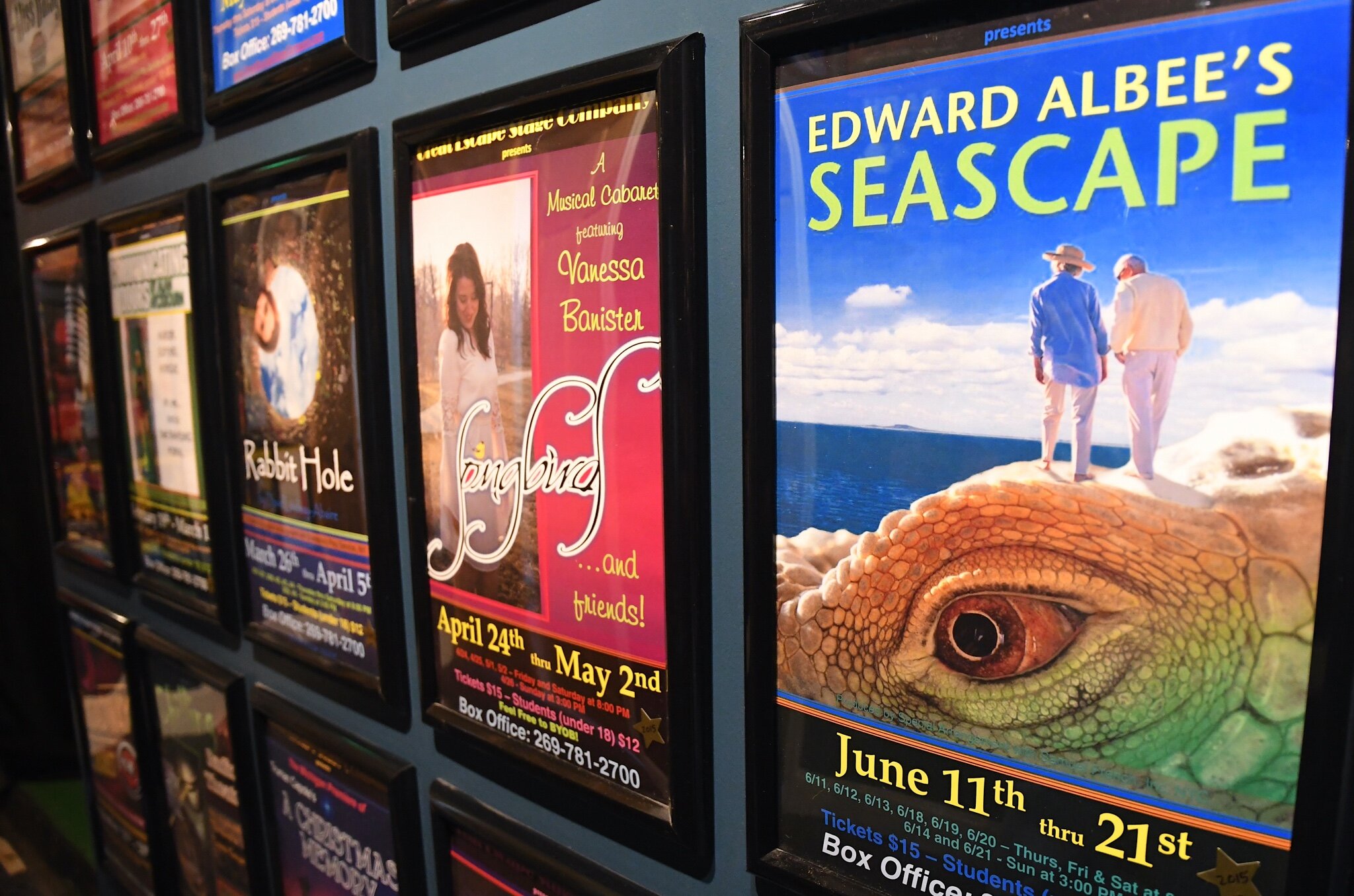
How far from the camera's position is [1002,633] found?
694 mm

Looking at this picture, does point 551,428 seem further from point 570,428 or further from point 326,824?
point 326,824

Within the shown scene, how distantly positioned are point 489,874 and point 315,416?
0.76 meters

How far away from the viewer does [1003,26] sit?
64 centimetres

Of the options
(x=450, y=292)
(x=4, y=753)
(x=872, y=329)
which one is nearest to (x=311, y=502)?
(x=450, y=292)

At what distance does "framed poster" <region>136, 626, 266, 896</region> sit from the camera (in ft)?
5.72

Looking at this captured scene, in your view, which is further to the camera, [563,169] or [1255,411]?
[563,169]

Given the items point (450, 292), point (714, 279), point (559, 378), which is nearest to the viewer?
point (714, 279)

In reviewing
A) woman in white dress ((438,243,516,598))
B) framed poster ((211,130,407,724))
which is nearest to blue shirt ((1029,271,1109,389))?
woman in white dress ((438,243,516,598))

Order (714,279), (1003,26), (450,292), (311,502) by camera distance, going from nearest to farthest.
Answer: (1003,26) → (714,279) → (450,292) → (311,502)

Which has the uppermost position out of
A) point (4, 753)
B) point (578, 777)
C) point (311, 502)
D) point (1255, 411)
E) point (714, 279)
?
point (714, 279)

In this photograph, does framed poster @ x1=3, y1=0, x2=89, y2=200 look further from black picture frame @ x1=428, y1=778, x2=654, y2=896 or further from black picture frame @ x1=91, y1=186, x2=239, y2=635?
black picture frame @ x1=428, y1=778, x2=654, y2=896

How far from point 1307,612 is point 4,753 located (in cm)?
440

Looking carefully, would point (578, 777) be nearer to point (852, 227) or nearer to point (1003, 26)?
point (852, 227)

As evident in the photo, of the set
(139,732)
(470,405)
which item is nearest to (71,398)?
(139,732)
